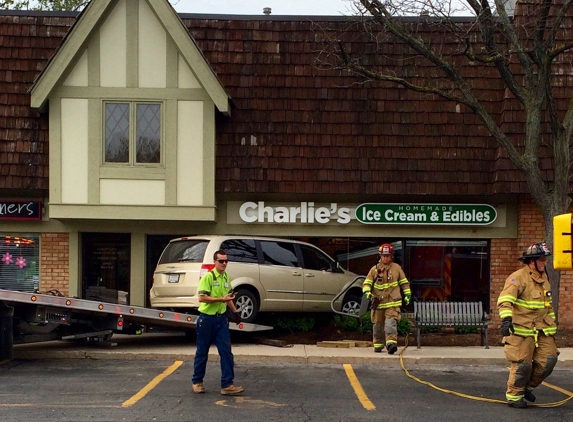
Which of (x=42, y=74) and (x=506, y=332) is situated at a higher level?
(x=42, y=74)

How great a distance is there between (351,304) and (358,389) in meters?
5.65

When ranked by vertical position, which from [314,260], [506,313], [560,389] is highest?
[314,260]

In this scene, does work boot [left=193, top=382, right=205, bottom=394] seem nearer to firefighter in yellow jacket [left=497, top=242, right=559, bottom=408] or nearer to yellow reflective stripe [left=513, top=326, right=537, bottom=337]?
firefighter in yellow jacket [left=497, top=242, right=559, bottom=408]

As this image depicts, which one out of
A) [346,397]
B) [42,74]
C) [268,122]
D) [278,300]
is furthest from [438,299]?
[42,74]

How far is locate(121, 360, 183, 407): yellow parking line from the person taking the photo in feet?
29.3

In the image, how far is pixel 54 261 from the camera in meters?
16.4

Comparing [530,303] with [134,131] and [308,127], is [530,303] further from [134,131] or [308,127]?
[134,131]

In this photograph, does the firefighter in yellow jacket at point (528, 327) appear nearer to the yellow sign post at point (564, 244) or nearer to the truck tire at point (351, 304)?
the yellow sign post at point (564, 244)

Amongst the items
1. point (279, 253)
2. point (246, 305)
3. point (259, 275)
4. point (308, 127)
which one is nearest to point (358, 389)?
point (246, 305)

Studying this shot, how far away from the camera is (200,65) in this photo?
15.2 meters

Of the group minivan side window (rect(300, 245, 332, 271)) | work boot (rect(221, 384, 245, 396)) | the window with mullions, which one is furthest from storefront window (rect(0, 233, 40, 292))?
work boot (rect(221, 384, 245, 396))

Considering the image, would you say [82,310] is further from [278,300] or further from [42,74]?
[42,74]

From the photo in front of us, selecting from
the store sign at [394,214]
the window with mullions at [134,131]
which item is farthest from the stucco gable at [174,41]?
the store sign at [394,214]

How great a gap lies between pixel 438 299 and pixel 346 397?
7753 millimetres
